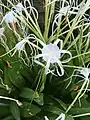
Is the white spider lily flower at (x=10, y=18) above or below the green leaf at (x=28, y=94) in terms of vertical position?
above

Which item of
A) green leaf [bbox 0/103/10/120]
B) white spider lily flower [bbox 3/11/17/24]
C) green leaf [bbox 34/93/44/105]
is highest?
white spider lily flower [bbox 3/11/17/24]

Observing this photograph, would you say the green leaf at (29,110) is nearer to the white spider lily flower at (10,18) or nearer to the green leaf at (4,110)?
the green leaf at (4,110)

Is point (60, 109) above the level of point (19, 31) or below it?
below

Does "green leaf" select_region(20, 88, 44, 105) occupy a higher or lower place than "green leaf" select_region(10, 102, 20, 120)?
higher

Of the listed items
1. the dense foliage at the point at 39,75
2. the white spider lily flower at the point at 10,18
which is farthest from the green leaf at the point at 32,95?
the white spider lily flower at the point at 10,18

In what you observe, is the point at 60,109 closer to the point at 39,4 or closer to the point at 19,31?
the point at 19,31

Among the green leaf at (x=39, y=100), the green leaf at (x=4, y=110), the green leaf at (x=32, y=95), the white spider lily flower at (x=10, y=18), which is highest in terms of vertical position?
the white spider lily flower at (x=10, y=18)

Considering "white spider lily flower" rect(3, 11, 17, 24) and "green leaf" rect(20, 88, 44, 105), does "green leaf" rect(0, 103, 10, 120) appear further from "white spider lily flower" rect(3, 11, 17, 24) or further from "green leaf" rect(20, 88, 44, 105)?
"white spider lily flower" rect(3, 11, 17, 24)

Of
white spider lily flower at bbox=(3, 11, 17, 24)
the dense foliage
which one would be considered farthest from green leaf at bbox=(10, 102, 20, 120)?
white spider lily flower at bbox=(3, 11, 17, 24)

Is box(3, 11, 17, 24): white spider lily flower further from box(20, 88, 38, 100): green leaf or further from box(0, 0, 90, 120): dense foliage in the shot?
box(20, 88, 38, 100): green leaf

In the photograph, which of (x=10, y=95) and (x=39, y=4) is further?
(x=39, y=4)

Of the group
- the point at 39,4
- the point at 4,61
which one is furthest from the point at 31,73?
the point at 39,4
